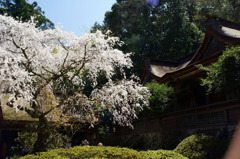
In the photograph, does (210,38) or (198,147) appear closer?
(198,147)

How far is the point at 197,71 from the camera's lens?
15.2 meters

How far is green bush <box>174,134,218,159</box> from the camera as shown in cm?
1031

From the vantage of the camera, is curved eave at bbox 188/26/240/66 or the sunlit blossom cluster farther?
curved eave at bbox 188/26/240/66

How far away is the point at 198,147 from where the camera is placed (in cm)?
1064

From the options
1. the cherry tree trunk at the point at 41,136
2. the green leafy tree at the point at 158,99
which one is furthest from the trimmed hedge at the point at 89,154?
the green leafy tree at the point at 158,99

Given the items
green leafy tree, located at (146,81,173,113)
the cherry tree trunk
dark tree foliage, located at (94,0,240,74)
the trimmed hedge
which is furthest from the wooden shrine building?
dark tree foliage, located at (94,0,240,74)

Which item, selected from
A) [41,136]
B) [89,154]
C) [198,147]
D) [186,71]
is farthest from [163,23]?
[89,154]

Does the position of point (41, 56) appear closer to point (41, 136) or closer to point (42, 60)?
point (42, 60)

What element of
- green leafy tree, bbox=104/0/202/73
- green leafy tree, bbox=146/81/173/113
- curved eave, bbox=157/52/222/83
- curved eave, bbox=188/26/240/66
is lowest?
green leafy tree, bbox=146/81/173/113

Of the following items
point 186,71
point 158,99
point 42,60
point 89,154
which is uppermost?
point 186,71

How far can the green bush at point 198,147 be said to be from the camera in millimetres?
10315

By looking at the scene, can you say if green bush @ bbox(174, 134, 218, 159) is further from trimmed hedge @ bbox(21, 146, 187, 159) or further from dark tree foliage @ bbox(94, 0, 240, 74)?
dark tree foliage @ bbox(94, 0, 240, 74)

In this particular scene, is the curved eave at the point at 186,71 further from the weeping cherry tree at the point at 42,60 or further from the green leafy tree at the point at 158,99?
the weeping cherry tree at the point at 42,60

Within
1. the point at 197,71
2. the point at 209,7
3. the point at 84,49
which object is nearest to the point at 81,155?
the point at 84,49
